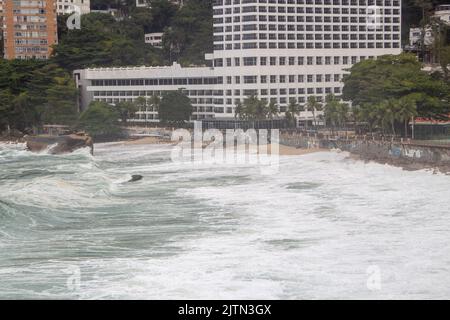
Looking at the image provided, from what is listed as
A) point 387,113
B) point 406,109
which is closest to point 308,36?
point 387,113

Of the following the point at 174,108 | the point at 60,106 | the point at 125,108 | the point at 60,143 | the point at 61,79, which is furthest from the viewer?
the point at 61,79

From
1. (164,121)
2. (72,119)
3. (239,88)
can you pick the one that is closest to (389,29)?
(239,88)

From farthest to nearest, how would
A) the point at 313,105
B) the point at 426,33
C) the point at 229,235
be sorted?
the point at 426,33 → the point at 313,105 → the point at 229,235

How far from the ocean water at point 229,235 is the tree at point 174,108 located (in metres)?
50.0

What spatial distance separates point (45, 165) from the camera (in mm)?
115312

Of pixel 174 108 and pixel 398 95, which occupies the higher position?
pixel 398 95

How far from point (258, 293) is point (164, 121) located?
107386 mm

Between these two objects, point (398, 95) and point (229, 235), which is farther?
point (398, 95)

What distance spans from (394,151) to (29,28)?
106223 millimetres

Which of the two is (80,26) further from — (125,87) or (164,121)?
(164,121)

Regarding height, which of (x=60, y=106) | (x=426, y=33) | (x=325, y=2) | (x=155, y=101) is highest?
(x=325, y=2)

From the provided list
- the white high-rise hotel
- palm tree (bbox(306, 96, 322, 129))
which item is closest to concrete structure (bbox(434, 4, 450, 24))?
the white high-rise hotel

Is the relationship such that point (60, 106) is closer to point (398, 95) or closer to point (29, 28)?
point (29, 28)

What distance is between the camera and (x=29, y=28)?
619 ft
